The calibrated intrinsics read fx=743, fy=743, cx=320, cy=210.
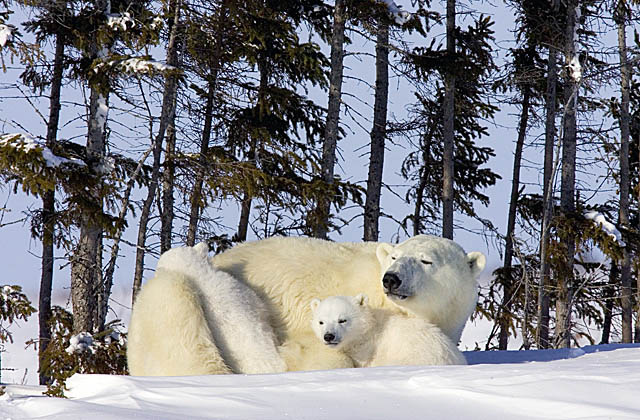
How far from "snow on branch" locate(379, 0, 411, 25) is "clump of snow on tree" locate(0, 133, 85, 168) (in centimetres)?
638

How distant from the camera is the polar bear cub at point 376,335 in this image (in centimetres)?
417

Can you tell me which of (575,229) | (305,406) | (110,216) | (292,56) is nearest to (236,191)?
(110,216)

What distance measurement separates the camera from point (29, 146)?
809cm

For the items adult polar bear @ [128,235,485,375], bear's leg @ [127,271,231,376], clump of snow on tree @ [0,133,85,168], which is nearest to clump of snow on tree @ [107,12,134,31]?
clump of snow on tree @ [0,133,85,168]

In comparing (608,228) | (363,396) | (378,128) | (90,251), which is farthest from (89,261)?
(608,228)

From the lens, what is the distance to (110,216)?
8820mm

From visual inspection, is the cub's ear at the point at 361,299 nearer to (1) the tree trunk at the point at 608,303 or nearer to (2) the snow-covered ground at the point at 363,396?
(2) the snow-covered ground at the point at 363,396

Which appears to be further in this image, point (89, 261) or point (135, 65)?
point (89, 261)

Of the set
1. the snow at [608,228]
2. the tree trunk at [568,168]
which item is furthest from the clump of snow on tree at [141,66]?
the snow at [608,228]

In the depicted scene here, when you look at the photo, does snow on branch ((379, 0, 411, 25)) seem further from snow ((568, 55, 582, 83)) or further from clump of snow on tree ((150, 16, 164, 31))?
clump of snow on tree ((150, 16, 164, 31))

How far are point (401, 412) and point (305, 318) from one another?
6.37 feet

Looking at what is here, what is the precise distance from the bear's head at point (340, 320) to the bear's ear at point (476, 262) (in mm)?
777

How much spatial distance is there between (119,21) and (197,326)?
6152 mm

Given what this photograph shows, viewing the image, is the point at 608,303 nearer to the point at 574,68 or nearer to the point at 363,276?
the point at 574,68
